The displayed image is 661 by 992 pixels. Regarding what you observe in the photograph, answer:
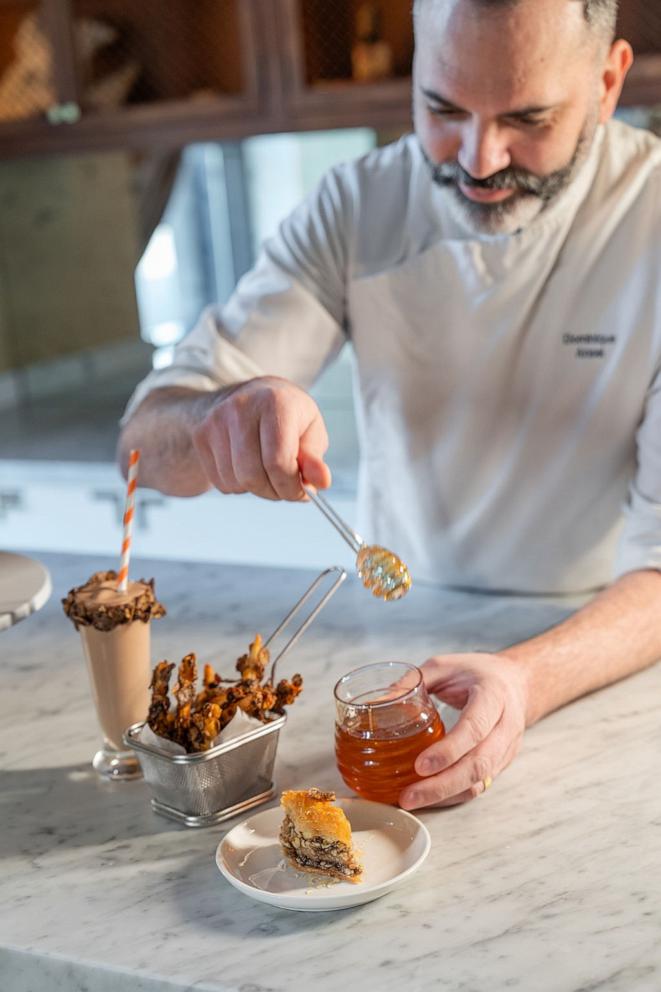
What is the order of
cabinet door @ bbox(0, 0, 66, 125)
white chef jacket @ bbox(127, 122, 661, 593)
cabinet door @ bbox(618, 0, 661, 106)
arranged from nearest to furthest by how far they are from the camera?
1. white chef jacket @ bbox(127, 122, 661, 593)
2. cabinet door @ bbox(618, 0, 661, 106)
3. cabinet door @ bbox(0, 0, 66, 125)

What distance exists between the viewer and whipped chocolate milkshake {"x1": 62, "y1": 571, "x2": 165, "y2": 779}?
110 centimetres

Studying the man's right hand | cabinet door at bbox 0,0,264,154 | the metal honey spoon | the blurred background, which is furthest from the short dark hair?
cabinet door at bbox 0,0,264,154

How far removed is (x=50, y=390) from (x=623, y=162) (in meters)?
2.13

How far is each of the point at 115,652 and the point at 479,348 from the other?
2.67ft

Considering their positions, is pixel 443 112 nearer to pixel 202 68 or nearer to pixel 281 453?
pixel 281 453

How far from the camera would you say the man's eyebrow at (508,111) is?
4.73 ft

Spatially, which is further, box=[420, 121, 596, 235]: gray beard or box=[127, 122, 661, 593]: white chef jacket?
box=[127, 122, 661, 593]: white chef jacket

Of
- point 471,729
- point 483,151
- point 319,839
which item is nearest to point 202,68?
point 483,151

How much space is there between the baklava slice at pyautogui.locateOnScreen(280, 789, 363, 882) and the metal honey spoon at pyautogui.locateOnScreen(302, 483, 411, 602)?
0.25 meters

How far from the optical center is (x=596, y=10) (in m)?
1.46

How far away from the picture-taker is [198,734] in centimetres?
102

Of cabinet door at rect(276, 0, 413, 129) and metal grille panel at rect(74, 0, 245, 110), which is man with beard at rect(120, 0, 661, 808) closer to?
cabinet door at rect(276, 0, 413, 129)

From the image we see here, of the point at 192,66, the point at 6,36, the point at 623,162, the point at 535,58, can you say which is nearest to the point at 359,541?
the point at 535,58

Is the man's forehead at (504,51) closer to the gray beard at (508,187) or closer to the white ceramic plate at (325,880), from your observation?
the gray beard at (508,187)
